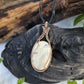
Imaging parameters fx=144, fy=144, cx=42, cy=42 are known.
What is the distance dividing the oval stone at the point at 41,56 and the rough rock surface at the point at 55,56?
5cm

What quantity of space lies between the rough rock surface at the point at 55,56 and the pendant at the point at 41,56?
0.16 ft

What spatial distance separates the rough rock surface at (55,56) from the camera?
1018mm

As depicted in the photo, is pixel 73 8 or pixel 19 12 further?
pixel 73 8

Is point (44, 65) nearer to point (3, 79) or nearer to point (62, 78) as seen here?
point (62, 78)

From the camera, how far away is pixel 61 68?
1.03m

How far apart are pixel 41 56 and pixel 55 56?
0.11 m

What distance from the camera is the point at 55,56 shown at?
107 centimetres

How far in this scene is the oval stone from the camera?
1.02m

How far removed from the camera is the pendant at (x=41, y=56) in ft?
3.35

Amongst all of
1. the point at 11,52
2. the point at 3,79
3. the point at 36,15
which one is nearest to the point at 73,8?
the point at 36,15

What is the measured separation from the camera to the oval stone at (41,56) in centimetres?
102

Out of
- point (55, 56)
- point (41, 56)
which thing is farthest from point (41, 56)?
point (55, 56)

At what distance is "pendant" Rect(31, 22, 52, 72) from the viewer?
1021 mm

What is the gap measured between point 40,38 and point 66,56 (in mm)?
226
